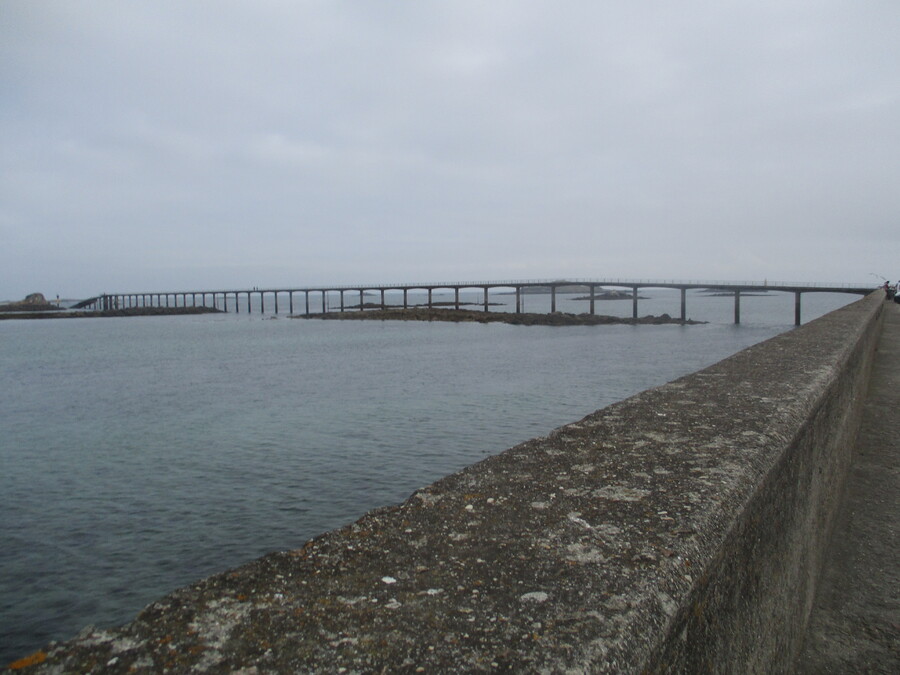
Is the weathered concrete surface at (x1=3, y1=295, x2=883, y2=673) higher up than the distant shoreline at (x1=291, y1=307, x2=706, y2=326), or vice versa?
the weathered concrete surface at (x1=3, y1=295, x2=883, y2=673)

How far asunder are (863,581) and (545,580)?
337 cm

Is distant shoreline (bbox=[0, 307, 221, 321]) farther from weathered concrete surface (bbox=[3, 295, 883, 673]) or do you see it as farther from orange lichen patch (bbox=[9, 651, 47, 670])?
orange lichen patch (bbox=[9, 651, 47, 670])

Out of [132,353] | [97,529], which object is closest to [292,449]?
[97,529]

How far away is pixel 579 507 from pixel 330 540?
3.01 ft

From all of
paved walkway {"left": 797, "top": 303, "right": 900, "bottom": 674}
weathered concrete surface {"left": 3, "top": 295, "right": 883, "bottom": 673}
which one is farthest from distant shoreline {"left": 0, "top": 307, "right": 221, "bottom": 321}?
weathered concrete surface {"left": 3, "top": 295, "right": 883, "bottom": 673}

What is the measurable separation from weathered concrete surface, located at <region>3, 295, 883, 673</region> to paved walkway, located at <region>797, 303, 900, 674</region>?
25 centimetres

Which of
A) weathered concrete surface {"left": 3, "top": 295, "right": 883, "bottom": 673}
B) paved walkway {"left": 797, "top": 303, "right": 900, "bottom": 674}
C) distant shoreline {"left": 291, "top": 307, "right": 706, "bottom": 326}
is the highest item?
weathered concrete surface {"left": 3, "top": 295, "right": 883, "bottom": 673}

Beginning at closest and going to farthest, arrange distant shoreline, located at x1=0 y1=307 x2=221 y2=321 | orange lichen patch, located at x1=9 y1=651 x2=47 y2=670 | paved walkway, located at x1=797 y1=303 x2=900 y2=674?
orange lichen patch, located at x1=9 y1=651 x2=47 y2=670 < paved walkway, located at x1=797 y1=303 x2=900 y2=674 < distant shoreline, located at x1=0 y1=307 x2=221 y2=321

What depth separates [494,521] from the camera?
213cm

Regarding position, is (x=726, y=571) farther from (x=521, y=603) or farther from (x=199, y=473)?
(x=199, y=473)

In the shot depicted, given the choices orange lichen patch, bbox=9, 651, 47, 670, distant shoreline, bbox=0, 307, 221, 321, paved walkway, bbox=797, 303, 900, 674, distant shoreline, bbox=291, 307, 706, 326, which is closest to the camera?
orange lichen patch, bbox=9, 651, 47, 670

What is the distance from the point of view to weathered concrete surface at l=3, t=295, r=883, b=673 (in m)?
1.38

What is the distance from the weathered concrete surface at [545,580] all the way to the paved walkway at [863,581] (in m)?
0.25

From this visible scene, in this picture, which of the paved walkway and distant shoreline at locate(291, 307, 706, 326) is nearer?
the paved walkway
